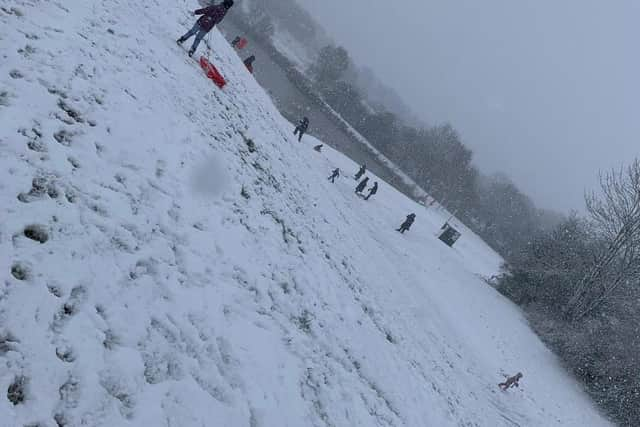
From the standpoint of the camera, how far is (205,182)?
8.45m

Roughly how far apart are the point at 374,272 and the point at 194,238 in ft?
30.4

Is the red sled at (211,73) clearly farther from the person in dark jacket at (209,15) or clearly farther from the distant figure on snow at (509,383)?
the distant figure on snow at (509,383)

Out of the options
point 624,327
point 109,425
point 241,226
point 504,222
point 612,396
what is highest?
point 504,222

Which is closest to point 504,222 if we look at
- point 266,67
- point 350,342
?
point 266,67

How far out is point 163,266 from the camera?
19.6ft

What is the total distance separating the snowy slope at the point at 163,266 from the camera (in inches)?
172

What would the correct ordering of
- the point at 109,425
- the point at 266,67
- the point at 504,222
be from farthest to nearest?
the point at 504,222, the point at 266,67, the point at 109,425

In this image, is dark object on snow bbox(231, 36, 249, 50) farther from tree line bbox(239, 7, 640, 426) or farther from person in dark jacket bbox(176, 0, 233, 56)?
tree line bbox(239, 7, 640, 426)

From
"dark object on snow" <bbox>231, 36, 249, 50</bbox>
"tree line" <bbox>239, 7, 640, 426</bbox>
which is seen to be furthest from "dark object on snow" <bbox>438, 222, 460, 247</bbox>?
"dark object on snow" <bbox>231, 36, 249, 50</bbox>

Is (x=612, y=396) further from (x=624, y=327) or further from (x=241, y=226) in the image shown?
(x=241, y=226)

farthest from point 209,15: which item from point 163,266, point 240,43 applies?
point 240,43

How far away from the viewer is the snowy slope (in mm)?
4367

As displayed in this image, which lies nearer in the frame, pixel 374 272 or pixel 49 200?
pixel 49 200

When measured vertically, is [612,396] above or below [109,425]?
above
